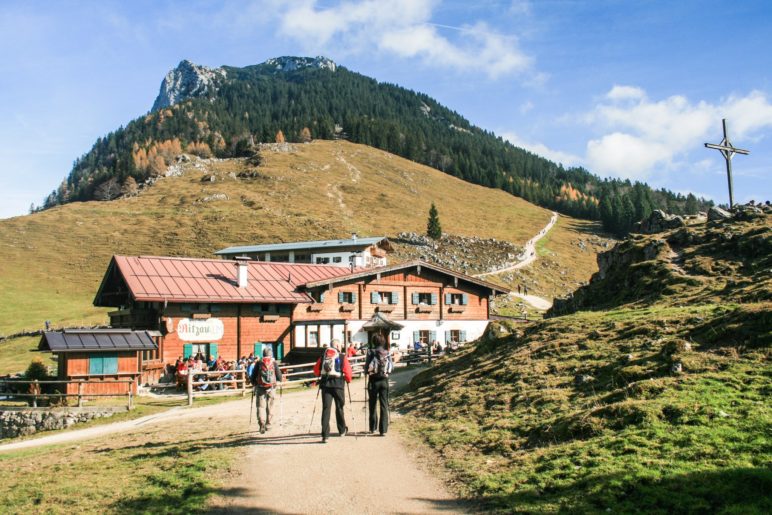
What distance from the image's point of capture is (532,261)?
106 meters

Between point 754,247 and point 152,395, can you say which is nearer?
point 754,247

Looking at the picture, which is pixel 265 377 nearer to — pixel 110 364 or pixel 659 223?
pixel 110 364

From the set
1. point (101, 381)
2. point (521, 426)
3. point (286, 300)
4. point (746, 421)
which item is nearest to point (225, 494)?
point (521, 426)

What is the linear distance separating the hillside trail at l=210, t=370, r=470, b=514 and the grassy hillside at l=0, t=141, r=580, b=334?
160 feet

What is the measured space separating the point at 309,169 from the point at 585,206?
7734 cm

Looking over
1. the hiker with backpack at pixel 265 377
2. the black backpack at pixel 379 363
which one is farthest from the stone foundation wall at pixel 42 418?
the black backpack at pixel 379 363

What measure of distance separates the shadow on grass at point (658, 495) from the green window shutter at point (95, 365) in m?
23.2

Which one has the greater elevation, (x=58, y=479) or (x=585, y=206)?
(x=585, y=206)

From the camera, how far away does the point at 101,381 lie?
26.5 metres

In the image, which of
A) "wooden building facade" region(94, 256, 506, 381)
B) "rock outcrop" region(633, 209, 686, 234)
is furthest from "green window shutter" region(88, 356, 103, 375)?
"rock outcrop" region(633, 209, 686, 234)

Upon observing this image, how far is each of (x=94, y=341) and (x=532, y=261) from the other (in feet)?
292

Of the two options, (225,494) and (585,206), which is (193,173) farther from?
(225,494)

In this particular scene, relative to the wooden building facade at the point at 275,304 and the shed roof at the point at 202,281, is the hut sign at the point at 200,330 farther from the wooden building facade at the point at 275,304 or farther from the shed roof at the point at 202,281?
the shed roof at the point at 202,281

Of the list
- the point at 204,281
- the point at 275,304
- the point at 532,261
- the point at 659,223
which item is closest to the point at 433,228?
the point at 532,261
